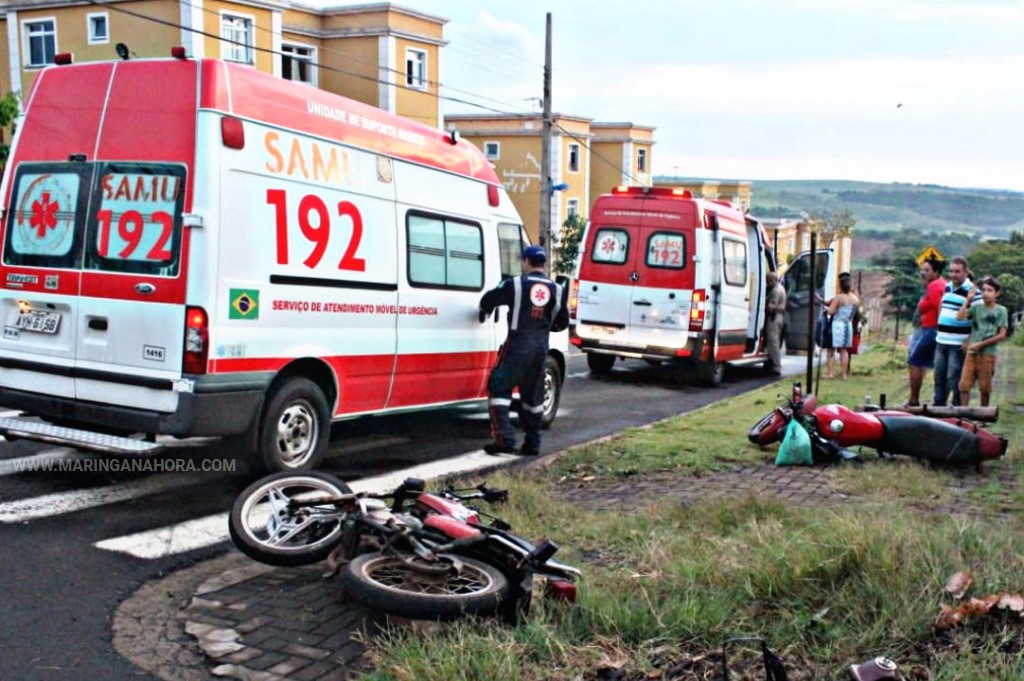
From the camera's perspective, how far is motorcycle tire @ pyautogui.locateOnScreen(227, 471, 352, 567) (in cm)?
503

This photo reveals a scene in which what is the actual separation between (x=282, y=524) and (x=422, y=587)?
112cm

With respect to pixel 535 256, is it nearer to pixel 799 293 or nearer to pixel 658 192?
pixel 658 192

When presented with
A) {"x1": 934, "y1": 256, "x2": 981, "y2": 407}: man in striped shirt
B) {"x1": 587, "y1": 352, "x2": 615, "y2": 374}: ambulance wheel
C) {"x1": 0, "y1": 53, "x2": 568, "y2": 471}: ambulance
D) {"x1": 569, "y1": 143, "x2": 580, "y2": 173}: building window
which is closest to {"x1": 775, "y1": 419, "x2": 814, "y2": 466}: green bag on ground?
{"x1": 934, "y1": 256, "x2": 981, "y2": 407}: man in striped shirt

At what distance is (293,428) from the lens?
7.16 meters

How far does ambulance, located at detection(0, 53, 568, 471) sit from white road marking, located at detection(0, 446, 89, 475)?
0.31 metres

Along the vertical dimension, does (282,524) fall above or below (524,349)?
below

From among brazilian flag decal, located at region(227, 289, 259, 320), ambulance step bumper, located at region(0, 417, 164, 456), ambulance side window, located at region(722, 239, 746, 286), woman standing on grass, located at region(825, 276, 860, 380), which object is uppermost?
ambulance side window, located at region(722, 239, 746, 286)

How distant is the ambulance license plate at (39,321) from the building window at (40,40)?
31.0 meters

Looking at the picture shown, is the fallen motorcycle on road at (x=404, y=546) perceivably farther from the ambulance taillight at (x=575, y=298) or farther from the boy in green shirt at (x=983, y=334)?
the ambulance taillight at (x=575, y=298)

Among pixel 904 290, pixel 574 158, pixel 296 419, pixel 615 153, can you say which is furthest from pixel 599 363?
pixel 615 153

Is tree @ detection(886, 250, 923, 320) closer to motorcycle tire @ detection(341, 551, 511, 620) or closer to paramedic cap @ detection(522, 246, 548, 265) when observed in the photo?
paramedic cap @ detection(522, 246, 548, 265)

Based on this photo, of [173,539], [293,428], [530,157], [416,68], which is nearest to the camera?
[173,539]

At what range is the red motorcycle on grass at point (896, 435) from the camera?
797cm

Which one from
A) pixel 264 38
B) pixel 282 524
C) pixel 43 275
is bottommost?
pixel 282 524
